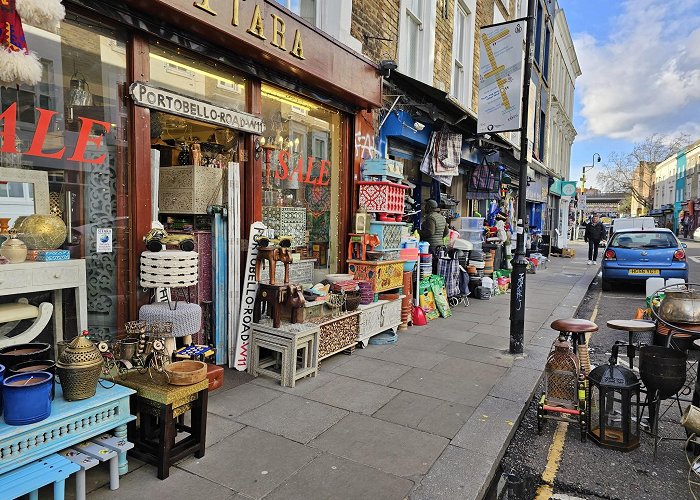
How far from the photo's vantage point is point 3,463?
7.78ft

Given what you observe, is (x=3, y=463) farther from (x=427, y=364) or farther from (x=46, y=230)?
(x=427, y=364)

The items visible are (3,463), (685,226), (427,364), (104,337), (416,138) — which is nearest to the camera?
(3,463)

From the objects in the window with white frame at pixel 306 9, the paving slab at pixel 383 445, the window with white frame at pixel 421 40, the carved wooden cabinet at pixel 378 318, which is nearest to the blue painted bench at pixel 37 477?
the paving slab at pixel 383 445

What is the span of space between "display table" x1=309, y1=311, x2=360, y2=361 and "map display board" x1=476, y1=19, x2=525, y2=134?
3.31m

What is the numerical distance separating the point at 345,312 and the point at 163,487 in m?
3.05

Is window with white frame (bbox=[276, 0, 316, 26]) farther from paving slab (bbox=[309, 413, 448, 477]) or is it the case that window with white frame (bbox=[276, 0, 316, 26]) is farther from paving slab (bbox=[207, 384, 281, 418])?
paving slab (bbox=[309, 413, 448, 477])

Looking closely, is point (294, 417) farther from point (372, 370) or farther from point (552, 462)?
point (552, 462)

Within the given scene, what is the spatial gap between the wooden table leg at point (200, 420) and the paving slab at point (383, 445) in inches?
31.3

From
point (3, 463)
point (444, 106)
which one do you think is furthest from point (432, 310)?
point (3, 463)

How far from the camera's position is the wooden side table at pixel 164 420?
9.87 ft

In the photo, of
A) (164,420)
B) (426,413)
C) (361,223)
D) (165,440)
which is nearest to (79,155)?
(164,420)

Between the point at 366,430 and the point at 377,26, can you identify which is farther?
the point at 377,26

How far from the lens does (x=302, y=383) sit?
4766mm

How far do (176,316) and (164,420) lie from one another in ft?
3.43
